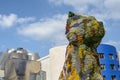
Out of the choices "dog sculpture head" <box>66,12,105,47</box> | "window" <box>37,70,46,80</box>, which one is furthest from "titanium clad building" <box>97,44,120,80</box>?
"dog sculpture head" <box>66,12,105,47</box>

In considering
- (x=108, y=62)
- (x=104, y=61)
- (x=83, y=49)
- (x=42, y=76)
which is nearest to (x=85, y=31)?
(x=83, y=49)

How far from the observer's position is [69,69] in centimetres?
1972

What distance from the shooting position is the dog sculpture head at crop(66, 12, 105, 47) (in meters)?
20.1

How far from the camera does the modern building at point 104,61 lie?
61022mm

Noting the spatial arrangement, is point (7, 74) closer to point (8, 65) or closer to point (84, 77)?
point (8, 65)

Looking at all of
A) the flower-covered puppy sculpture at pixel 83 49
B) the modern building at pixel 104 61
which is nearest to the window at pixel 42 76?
the modern building at pixel 104 61

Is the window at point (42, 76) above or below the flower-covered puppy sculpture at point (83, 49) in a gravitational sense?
above

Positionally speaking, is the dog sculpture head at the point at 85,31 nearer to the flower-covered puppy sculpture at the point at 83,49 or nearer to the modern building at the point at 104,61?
the flower-covered puppy sculpture at the point at 83,49

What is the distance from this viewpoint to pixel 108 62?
201 feet

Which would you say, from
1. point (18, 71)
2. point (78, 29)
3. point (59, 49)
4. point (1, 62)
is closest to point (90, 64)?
point (78, 29)

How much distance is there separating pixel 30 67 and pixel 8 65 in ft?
13.7

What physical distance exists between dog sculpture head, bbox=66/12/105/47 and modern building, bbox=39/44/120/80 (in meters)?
40.6

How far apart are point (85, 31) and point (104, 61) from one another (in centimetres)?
4168

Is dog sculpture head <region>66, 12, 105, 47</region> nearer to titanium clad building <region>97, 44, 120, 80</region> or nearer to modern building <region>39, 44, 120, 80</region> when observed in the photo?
modern building <region>39, 44, 120, 80</region>
